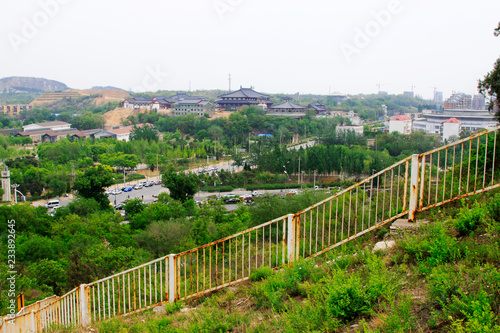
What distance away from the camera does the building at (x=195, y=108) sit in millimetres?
32406

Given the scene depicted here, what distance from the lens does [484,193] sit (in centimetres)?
237

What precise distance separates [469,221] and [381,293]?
685 millimetres

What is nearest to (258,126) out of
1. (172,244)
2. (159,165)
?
(159,165)

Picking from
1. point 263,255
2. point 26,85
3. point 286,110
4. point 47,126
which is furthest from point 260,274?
point 26,85

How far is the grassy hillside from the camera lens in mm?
1435

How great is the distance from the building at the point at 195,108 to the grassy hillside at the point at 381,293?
2991 centimetres

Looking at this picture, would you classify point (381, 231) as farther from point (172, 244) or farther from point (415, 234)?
point (172, 244)

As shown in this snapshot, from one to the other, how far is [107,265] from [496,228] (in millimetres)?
4523

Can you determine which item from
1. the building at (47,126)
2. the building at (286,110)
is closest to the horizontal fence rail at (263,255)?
the building at (47,126)

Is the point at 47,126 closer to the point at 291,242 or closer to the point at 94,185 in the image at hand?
the point at 94,185

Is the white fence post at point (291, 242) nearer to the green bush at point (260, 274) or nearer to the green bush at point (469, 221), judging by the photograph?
the green bush at point (260, 274)

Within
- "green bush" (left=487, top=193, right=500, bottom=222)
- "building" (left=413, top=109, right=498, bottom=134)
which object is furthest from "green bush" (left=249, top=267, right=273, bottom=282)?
"building" (left=413, top=109, right=498, bottom=134)

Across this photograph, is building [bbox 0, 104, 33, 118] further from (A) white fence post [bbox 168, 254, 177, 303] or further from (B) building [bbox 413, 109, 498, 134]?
(A) white fence post [bbox 168, 254, 177, 303]

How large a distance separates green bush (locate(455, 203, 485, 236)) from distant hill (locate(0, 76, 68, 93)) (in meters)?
81.8
